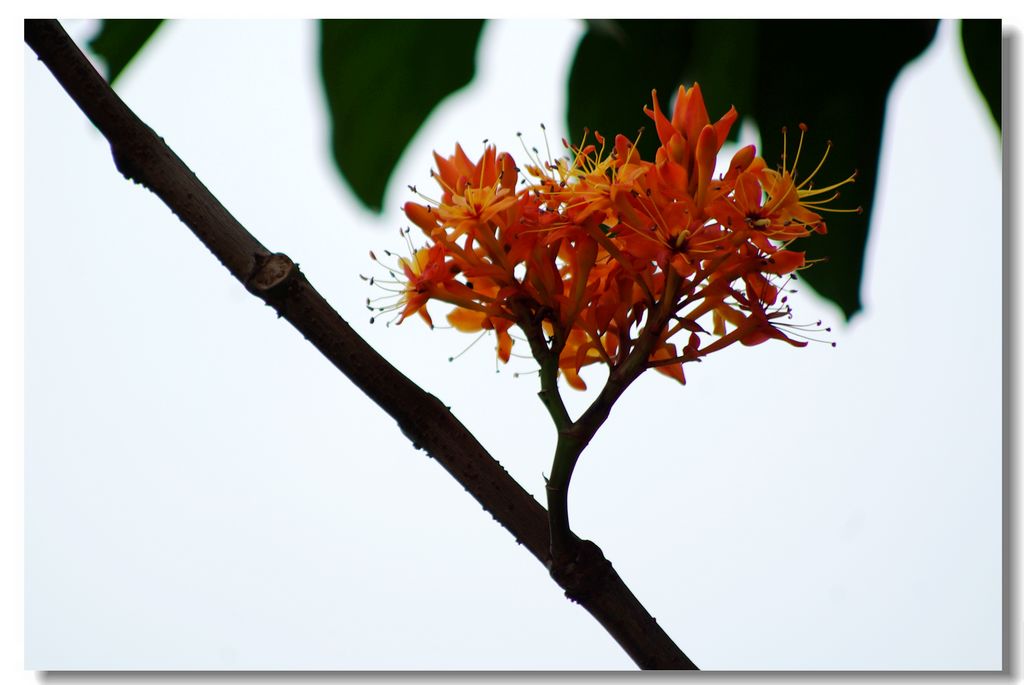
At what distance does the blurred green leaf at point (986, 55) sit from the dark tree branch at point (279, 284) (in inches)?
26.5

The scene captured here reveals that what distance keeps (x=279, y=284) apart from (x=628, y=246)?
164 millimetres

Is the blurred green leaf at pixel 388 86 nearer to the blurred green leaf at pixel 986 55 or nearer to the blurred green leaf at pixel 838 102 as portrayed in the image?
the blurred green leaf at pixel 838 102

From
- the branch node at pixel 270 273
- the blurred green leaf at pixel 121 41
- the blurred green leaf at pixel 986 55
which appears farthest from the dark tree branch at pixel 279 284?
the blurred green leaf at pixel 986 55

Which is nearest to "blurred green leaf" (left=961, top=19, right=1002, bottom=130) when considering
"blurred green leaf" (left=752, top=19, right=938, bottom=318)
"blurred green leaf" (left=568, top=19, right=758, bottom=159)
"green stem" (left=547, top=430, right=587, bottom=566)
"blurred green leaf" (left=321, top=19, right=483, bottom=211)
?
"blurred green leaf" (left=752, top=19, right=938, bottom=318)

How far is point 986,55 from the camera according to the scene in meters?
0.90

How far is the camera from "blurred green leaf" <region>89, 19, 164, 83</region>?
878mm

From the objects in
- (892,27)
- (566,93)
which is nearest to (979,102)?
(892,27)

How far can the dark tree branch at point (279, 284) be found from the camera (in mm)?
449

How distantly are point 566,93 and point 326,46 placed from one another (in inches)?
9.6

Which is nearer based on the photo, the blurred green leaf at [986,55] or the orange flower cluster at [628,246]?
the orange flower cluster at [628,246]

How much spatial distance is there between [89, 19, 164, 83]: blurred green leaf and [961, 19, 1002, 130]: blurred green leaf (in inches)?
28.5

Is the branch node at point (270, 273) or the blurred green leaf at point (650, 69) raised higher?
the blurred green leaf at point (650, 69)

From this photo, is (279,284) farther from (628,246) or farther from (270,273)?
(628,246)

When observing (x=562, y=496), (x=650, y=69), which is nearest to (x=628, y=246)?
(x=562, y=496)
